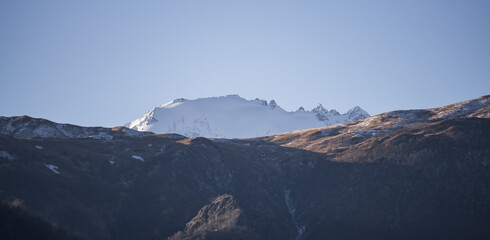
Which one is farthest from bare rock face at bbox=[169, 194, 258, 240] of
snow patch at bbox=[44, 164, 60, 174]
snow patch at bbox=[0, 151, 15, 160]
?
snow patch at bbox=[0, 151, 15, 160]

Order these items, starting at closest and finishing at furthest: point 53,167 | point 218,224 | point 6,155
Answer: point 6,155 < point 218,224 < point 53,167

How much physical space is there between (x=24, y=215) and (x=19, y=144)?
67065mm

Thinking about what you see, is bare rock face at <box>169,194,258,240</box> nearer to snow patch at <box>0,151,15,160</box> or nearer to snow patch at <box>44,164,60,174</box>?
snow patch at <box>44,164,60,174</box>

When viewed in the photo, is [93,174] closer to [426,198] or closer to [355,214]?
[355,214]

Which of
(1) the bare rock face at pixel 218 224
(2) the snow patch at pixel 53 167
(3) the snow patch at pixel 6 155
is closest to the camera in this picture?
(1) the bare rock face at pixel 218 224

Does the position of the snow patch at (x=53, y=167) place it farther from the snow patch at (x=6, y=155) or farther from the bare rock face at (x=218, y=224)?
the bare rock face at (x=218, y=224)

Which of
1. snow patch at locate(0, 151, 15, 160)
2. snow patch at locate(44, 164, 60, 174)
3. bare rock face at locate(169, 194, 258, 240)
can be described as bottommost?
bare rock face at locate(169, 194, 258, 240)

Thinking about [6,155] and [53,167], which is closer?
[6,155]

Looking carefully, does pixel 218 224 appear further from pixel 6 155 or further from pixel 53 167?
pixel 6 155

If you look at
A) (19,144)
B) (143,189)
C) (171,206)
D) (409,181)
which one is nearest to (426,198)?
(409,181)

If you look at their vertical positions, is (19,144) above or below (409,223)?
above

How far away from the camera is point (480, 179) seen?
18738cm

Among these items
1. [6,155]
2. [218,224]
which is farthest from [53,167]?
[218,224]

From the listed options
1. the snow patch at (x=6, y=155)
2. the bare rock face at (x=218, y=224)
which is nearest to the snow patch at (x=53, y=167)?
the snow patch at (x=6, y=155)
